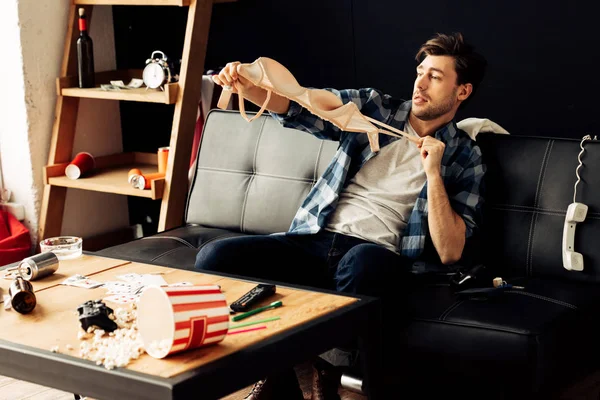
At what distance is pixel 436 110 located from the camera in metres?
2.65

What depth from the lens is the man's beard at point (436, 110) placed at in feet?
8.69

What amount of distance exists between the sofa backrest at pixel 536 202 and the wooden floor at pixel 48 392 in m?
0.65

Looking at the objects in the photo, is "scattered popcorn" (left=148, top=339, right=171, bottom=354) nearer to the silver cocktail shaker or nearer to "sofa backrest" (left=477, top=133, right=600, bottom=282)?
the silver cocktail shaker

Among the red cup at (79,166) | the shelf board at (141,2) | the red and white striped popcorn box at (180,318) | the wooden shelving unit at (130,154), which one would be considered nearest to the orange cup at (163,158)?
the wooden shelving unit at (130,154)

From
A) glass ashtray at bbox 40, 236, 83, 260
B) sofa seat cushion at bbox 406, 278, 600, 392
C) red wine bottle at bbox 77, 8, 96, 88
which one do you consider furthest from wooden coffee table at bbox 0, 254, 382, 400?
red wine bottle at bbox 77, 8, 96, 88

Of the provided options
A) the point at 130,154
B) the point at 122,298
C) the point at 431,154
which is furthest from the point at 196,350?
the point at 130,154

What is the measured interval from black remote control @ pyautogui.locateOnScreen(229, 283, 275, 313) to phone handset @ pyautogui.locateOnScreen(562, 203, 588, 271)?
0.97 meters

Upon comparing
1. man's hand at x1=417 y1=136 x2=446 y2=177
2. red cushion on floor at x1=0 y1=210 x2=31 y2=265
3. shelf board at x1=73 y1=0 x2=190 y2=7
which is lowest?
red cushion on floor at x1=0 y1=210 x2=31 y2=265

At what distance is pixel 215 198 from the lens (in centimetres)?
315

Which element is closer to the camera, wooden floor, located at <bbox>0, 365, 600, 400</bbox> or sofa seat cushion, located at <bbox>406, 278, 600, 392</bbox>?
sofa seat cushion, located at <bbox>406, 278, 600, 392</bbox>

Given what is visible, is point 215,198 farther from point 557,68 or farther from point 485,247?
point 557,68

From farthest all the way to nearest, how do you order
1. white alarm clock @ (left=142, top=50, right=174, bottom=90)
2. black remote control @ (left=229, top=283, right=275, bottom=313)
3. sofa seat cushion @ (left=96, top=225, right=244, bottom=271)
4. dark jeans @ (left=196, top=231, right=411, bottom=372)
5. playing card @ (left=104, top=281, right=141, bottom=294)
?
1. white alarm clock @ (left=142, top=50, right=174, bottom=90)
2. sofa seat cushion @ (left=96, top=225, right=244, bottom=271)
3. dark jeans @ (left=196, top=231, right=411, bottom=372)
4. playing card @ (left=104, top=281, right=141, bottom=294)
5. black remote control @ (left=229, top=283, right=275, bottom=313)

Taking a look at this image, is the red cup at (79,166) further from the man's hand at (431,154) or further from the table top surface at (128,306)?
the man's hand at (431,154)

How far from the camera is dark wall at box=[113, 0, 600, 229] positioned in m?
2.98
